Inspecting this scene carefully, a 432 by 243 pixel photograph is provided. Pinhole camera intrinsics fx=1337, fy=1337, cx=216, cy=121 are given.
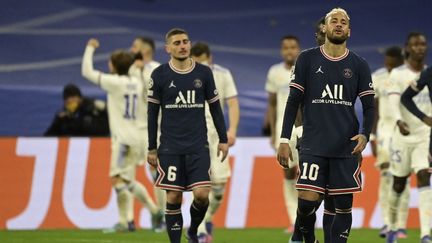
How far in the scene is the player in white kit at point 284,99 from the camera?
17281 mm

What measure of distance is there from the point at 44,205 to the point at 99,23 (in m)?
3.78

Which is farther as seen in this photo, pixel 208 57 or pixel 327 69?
pixel 208 57

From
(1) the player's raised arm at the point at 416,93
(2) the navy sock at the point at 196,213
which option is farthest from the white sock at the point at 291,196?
(2) the navy sock at the point at 196,213

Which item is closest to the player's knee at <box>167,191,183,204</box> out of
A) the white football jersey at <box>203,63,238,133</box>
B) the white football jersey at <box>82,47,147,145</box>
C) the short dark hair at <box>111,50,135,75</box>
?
the white football jersey at <box>203,63,238,133</box>

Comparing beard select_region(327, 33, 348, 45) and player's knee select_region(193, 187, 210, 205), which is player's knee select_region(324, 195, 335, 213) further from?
player's knee select_region(193, 187, 210, 205)

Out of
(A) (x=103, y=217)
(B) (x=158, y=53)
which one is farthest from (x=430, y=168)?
(B) (x=158, y=53)

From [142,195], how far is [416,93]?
201 inches

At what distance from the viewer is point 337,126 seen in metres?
11.6

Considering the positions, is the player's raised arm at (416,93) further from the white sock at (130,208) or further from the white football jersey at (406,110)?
the white sock at (130,208)

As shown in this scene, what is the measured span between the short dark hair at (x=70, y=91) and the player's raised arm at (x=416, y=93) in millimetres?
6319

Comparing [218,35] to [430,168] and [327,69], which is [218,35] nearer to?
[430,168]

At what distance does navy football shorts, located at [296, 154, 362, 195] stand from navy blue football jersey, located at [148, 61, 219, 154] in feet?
6.53

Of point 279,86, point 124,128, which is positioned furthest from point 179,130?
point 124,128

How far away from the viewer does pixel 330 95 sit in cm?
1156
